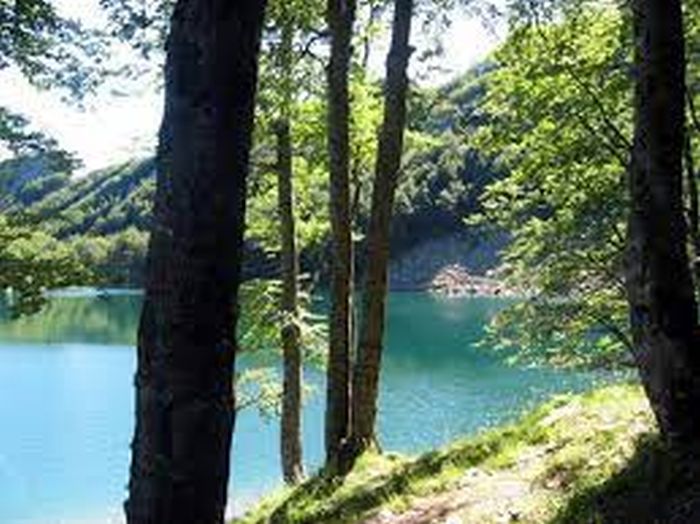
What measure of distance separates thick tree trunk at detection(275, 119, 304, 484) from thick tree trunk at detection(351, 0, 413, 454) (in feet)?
23.2

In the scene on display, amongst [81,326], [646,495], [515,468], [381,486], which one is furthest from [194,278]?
[81,326]

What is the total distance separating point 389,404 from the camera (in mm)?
64000

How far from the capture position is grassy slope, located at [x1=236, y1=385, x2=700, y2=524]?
828 centimetres

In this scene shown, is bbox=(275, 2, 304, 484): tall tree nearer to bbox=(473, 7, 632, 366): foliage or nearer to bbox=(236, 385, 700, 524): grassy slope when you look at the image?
bbox=(473, 7, 632, 366): foliage

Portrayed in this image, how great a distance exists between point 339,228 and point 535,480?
6.07m

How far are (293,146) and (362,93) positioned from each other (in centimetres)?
242

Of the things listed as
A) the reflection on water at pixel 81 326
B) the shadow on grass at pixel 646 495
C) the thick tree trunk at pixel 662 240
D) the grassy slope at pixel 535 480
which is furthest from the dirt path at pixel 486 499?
the reflection on water at pixel 81 326

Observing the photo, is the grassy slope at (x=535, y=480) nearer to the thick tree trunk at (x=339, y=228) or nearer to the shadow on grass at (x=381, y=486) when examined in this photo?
the shadow on grass at (x=381, y=486)

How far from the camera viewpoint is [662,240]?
8031mm

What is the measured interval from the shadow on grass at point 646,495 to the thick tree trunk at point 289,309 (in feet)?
48.0

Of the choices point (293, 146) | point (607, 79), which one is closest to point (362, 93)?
point (293, 146)

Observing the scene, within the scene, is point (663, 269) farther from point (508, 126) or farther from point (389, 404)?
point (389, 404)

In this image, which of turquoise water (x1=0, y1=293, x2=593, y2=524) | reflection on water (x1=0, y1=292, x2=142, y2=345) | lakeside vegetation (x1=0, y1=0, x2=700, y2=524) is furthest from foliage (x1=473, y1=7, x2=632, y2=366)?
reflection on water (x1=0, y1=292, x2=142, y2=345)

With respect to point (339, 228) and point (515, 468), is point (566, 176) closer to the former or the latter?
point (339, 228)
